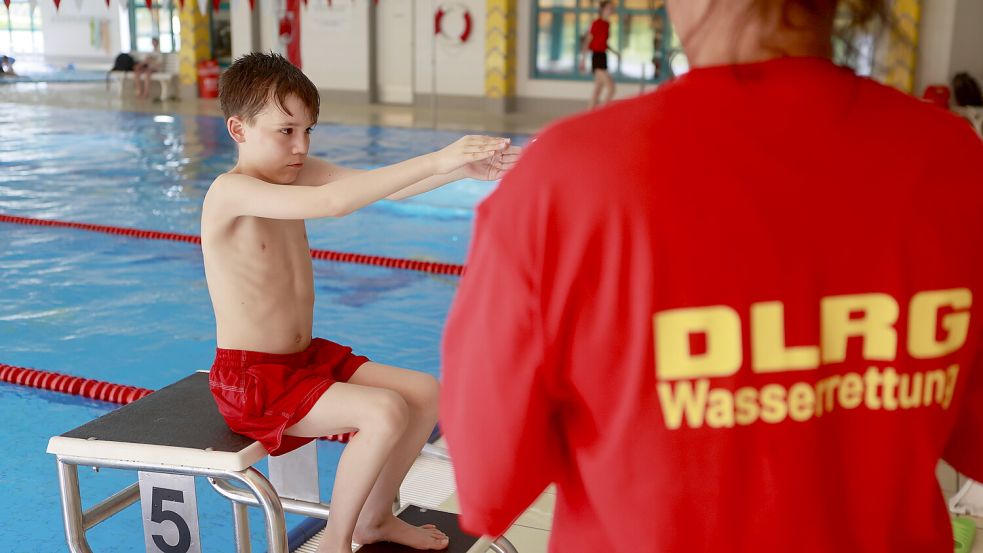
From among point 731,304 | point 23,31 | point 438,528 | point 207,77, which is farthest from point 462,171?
point 23,31

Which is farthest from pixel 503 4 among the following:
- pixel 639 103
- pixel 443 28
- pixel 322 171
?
pixel 639 103

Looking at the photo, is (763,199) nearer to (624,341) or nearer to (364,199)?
(624,341)

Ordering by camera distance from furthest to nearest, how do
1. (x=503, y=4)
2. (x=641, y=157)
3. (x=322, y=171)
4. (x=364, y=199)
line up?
1. (x=503, y=4)
2. (x=322, y=171)
3. (x=364, y=199)
4. (x=641, y=157)

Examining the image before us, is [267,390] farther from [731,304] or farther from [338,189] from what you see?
[731,304]

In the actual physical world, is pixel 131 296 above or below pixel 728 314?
below

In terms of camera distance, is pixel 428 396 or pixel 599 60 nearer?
pixel 428 396

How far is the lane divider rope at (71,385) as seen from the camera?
13.7 feet

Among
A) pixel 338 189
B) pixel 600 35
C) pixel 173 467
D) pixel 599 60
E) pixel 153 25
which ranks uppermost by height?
pixel 153 25

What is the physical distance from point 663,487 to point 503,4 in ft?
51.9

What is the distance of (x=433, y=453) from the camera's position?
2453 millimetres

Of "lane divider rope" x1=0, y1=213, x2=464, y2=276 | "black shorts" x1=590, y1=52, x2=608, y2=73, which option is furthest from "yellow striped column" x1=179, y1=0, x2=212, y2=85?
"lane divider rope" x1=0, y1=213, x2=464, y2=276

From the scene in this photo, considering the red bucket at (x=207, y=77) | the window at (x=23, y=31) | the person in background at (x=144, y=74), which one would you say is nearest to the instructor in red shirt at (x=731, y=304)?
the person in background at (x=144, y=74)

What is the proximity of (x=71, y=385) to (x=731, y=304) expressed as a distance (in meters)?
4.11

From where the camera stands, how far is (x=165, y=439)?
6.64 feet
